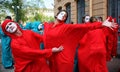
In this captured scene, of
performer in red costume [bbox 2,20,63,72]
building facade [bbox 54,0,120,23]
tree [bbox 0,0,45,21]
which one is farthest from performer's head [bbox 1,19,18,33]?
tree [bbox 0,0,45,21]

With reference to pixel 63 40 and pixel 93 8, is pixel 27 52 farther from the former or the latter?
pixel 93 8

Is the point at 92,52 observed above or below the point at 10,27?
below

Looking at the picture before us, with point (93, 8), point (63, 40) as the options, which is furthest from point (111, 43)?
point (93, 8)

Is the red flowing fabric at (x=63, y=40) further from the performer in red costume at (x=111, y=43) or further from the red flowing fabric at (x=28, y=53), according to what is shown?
the performer in red costume at (x=111, y=43)

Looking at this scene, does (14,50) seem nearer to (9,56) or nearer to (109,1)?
(9,56)

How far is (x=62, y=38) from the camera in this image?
20.4 ft

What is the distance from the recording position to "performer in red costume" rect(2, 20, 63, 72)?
17.8 feet

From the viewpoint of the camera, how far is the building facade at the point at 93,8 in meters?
15.3

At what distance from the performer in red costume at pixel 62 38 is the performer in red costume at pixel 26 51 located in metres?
0.45

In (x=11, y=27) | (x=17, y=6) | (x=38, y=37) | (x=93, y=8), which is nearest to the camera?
(x=11, y=27)

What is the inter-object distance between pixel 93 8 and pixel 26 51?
477 inches

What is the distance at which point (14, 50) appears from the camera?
5.50 meters

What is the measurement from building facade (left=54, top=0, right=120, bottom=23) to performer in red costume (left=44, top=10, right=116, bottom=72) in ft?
27.3

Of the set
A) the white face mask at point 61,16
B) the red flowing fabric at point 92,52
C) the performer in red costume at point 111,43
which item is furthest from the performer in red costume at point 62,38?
the performer in red costume at point 111,43
